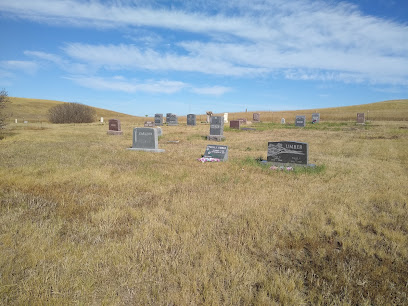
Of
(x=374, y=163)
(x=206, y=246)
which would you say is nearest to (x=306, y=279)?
(x=206, y=246)

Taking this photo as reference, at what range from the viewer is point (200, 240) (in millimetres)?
3602

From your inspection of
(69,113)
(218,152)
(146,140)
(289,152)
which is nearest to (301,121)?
(218,152)

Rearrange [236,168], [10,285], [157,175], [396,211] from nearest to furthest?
[10,285], [396,211], [157,175], [236,168]

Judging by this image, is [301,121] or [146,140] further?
[301,121]

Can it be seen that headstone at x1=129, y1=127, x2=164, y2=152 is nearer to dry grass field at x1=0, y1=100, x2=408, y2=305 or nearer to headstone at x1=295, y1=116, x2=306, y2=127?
dry grass field at x1=0, y1=100, x2=408, y2=305

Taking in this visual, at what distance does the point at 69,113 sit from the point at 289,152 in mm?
37541

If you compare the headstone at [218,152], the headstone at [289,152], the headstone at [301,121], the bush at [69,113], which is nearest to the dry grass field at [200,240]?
the headstone at [289,152]

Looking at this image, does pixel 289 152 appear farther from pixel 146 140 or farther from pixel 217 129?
pixel 217 129

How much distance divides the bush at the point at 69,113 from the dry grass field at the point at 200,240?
3450cm

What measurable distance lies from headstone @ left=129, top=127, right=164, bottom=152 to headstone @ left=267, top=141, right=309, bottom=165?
17.9 feet

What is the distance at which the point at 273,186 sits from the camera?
6.45 m

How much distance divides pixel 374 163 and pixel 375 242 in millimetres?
7440

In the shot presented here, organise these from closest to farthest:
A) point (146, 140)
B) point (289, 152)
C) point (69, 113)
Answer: point (289, 152) → point (146, 140) → point (69, 113)

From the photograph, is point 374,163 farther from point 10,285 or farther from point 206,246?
point 10,285
